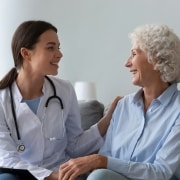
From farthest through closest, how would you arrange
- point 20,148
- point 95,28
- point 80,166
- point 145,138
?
point 95,28
point 20,148
point 145,138
point 80,166

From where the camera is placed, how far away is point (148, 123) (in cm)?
159

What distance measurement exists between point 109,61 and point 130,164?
4.66ft

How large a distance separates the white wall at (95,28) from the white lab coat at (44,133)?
0.88 meters

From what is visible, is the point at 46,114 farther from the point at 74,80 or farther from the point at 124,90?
the point at 74,80

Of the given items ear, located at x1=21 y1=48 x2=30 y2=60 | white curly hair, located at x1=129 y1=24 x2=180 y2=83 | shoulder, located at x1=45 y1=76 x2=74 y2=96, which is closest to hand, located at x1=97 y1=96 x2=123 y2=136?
shoulder, located at x1=45 y1=76 x2=74 y2=96

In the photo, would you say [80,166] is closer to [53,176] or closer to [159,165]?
[53,176]

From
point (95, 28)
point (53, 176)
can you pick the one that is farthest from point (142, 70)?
point (95, 28)

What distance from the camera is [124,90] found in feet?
8.90

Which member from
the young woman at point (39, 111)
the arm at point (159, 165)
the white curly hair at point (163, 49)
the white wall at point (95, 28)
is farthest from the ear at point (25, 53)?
the white wall at point (95, 28)

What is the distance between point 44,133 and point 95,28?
1343 millimetres

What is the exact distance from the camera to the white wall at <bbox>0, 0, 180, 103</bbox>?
8.57 feet

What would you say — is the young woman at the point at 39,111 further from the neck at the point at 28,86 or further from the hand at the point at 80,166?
the hand at the point at 80,166

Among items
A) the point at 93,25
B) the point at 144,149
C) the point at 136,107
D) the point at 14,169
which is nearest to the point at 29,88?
the point at 14,169

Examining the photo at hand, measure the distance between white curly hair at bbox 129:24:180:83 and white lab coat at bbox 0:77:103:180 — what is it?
488 mm
